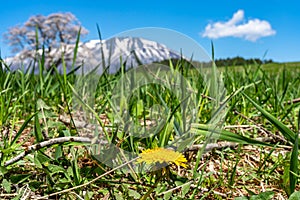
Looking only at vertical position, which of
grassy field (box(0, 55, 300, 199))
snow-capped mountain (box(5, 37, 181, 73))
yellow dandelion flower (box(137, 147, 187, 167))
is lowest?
grassy field (box(0, 55, 300, 199))

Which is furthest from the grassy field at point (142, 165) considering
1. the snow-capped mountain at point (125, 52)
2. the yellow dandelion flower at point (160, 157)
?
the snow-capped mountain at point (125, 52)

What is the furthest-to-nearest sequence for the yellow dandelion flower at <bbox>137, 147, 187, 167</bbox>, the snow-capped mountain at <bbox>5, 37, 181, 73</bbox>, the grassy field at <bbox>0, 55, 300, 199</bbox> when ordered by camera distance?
the snow-capped mountain at <bbox>5, 37, 181, 73</bbox>, the grassy field at <bbox>0, 55, 300, 199</bbox>, the yellow dandelion flower at <bbox>137, 147, 187, 167</bbox>

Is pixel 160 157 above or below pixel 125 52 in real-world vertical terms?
below

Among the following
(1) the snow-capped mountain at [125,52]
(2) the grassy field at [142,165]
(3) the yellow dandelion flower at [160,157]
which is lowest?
(2) the grassy field at [142,165]

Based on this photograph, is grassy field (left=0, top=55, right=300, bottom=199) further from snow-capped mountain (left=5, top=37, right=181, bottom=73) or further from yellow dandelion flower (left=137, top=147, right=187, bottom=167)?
snow-capped mountain (left=5, top=37, right=181, bottom=73)

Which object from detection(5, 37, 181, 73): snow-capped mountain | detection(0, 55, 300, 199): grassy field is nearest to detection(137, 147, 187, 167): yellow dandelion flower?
detection(0, 55, 300, 199): grassy field

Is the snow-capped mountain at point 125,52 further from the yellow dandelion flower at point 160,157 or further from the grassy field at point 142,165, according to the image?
the yellow dandelion flower at point 160,157

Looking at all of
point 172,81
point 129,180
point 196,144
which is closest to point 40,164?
point 129,180

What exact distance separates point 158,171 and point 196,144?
1.29 ft

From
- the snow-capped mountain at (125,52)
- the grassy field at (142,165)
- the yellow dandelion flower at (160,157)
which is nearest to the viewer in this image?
the yellow dandelion flower at (160,157)

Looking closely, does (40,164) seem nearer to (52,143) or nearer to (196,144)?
(52,143)

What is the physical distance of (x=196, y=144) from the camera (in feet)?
4.18

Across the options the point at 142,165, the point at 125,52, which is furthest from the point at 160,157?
the point at 125,52

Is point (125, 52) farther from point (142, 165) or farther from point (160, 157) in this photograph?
point (160, 157)
